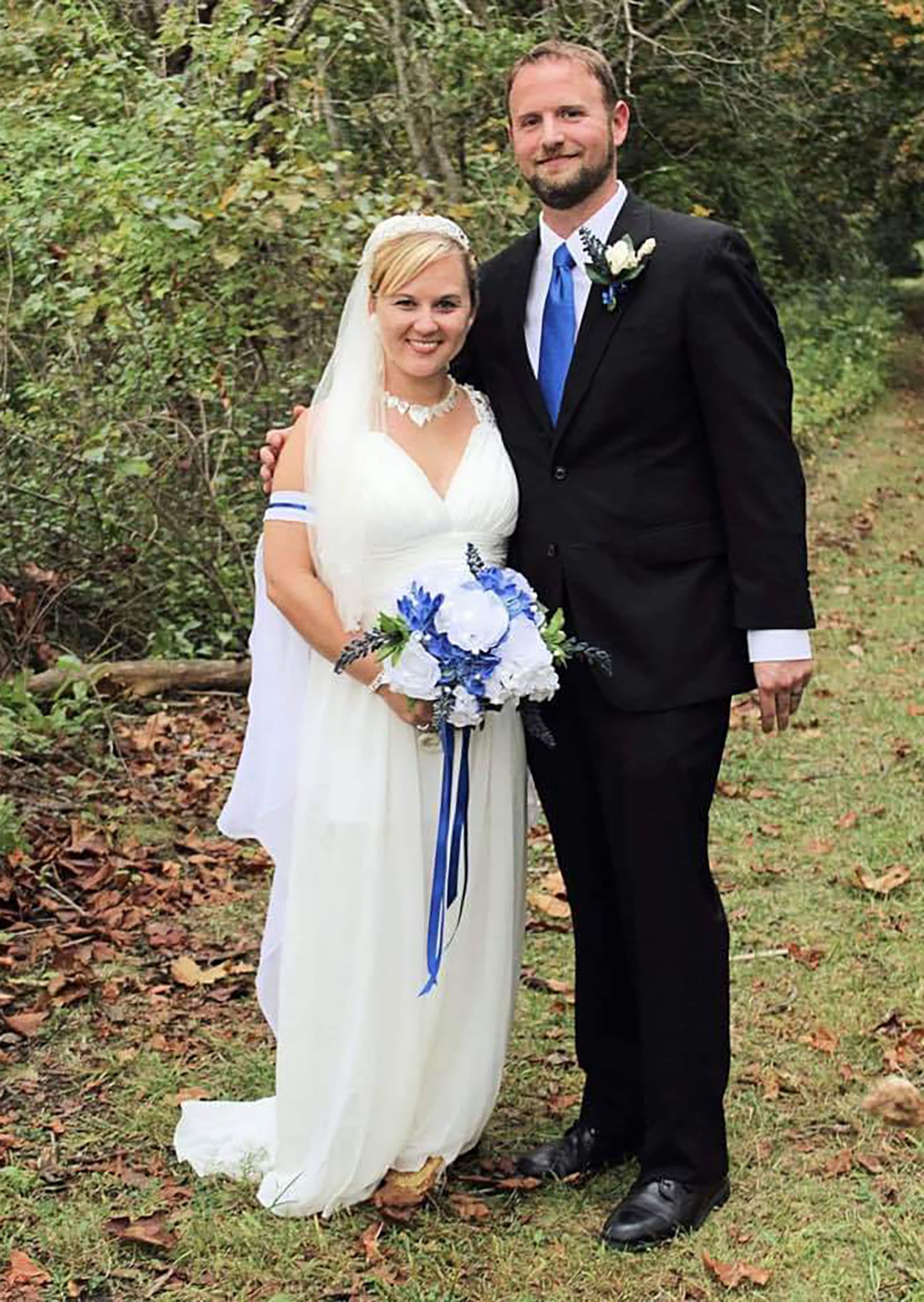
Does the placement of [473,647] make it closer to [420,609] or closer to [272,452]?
[420,609]

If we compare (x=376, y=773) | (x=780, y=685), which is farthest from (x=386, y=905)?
(x=780, y=685)

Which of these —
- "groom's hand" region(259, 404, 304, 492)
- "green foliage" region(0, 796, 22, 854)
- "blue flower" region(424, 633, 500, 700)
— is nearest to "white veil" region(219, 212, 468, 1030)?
"groom's hand" region(259, 404, 304, 492)

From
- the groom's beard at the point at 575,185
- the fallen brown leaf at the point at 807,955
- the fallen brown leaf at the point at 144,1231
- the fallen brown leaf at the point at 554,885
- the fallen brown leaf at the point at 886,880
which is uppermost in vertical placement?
the groom's beard at the point at 575,185

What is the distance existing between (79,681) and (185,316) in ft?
7.49

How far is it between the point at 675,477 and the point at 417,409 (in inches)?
24.1

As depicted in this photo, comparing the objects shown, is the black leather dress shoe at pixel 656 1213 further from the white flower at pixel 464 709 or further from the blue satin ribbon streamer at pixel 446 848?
the white flower at pixel 464 709

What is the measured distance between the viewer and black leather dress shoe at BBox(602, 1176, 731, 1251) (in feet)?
12.7

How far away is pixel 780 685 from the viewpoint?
3.71 metres

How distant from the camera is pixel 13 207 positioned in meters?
8.08

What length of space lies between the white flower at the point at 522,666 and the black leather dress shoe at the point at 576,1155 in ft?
4.23

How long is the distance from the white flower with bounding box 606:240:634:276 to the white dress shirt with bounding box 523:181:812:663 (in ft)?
0.33

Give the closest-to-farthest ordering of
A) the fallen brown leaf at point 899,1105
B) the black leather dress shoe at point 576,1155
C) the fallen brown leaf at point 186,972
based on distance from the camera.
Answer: the black leather dress shoe at point 576,1155 → the fallen brown leaf at point 899,1105 → the fallen brown leaf at point 186,972

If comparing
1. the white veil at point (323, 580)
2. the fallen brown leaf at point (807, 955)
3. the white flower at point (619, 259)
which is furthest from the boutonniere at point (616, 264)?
the fallen brown leaf at point (807, 955)

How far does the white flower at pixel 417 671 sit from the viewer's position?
360 cm
